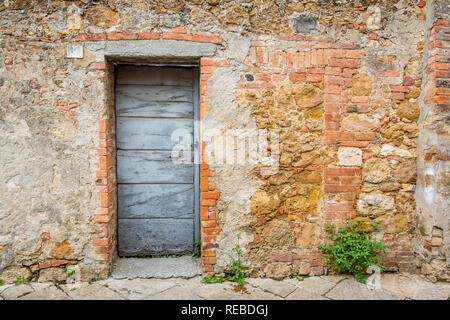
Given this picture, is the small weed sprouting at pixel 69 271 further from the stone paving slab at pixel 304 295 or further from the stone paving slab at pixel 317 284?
the stone paving slab at pixel 317 284

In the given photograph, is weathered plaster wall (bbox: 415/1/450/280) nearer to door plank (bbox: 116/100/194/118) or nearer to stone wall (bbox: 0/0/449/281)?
stone wall (bbox: 0/0/449/281)

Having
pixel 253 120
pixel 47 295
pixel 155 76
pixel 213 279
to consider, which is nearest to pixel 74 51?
pixel 155 76

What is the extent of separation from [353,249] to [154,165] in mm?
2067

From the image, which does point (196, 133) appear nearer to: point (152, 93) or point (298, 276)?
point (152, 93)

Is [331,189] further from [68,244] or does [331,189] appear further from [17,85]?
[17,85]

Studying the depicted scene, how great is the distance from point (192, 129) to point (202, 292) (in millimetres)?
1538

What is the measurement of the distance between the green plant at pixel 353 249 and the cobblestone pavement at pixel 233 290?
0.41ft

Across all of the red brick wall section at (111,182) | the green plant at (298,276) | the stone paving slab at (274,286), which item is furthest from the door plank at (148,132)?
the green plant at (298,276)

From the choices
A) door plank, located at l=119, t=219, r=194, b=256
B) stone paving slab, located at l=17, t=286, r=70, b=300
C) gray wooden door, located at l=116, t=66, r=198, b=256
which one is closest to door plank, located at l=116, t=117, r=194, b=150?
gray wooden door, located at l=116, t=66, r=198, b=256

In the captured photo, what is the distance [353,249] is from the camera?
8.08ft

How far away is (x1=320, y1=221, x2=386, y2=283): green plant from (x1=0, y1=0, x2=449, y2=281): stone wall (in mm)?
94

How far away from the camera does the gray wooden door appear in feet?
8.93

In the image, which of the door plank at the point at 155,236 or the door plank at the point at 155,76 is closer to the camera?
the door plank at the point at 155,76

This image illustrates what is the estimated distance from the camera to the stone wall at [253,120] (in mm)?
2373
